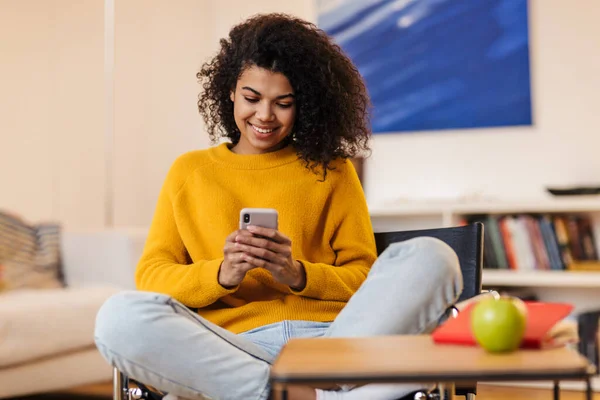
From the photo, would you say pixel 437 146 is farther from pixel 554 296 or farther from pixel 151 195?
pixel 151 195

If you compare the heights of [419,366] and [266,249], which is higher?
[266,249]

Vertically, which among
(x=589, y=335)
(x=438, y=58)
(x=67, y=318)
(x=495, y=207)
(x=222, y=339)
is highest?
(x=438, y=58)

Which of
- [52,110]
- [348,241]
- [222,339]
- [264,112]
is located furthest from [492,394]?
[52,110]

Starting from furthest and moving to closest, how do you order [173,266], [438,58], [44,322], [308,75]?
[438,58], [44,322], [308,75], [173,266]

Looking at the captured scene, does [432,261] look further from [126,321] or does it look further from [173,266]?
[173,266]

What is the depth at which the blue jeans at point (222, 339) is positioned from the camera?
1298 millimetres

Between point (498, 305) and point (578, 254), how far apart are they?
2.52m

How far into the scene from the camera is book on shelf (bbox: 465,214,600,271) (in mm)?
3395

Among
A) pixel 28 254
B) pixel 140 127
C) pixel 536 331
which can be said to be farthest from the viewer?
pixel 140 127

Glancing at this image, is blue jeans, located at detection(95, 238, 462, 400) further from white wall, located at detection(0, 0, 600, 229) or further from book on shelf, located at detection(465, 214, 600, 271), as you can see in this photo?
white wall, located at detection(0, 0, 600, 229)

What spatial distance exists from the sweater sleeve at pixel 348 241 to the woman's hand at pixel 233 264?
0.17 m

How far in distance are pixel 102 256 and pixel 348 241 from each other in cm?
170

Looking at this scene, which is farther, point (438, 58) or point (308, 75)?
point (438, 58)

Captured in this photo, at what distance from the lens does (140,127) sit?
4027mm
